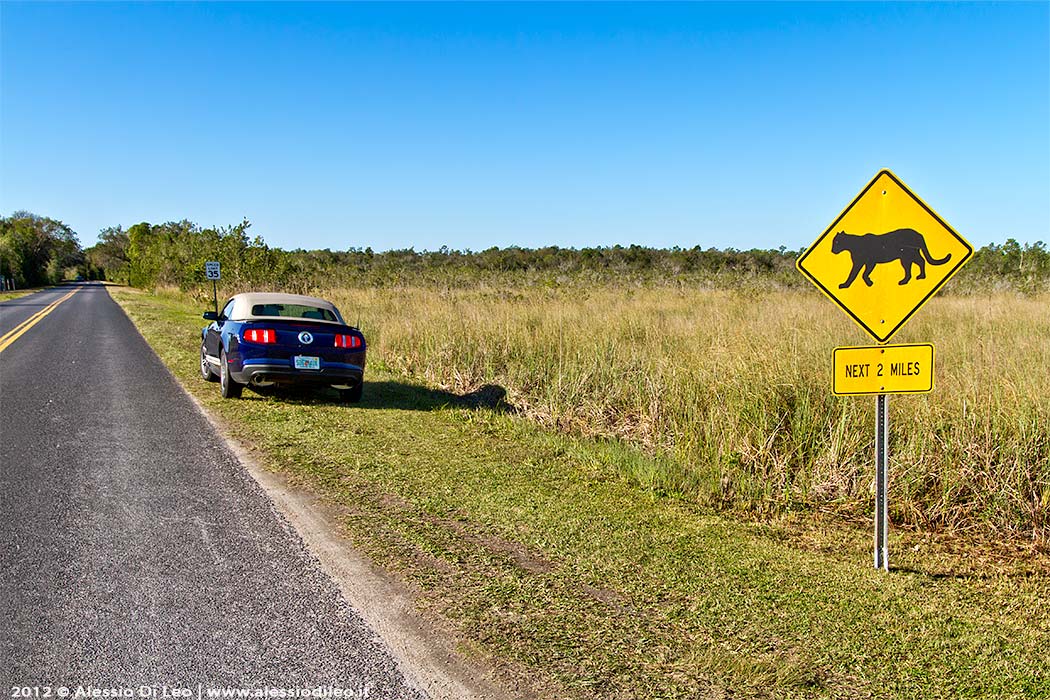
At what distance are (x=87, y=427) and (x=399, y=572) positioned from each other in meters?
5.85

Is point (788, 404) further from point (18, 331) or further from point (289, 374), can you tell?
point (18, 331)

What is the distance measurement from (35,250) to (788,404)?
113 m

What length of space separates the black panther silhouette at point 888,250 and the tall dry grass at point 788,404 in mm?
1814

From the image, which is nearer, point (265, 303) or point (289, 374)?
point (289, 374)

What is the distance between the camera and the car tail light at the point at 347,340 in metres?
10.1

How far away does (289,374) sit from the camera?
9945mm

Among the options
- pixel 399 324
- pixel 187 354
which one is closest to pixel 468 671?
pixel 399 324

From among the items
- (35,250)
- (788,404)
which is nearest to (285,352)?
(788,404)

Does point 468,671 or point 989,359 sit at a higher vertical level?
point 989,359

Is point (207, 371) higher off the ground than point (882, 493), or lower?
higher

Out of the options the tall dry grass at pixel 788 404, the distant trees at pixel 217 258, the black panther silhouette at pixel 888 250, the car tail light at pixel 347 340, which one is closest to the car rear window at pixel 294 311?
the car tail light at pixel 347 340

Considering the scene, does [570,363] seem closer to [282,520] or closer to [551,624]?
[282,520]

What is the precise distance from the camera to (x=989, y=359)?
7.27 meters

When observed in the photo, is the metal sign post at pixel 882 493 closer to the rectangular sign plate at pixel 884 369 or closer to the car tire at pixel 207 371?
the rectangular sign plate at pixel 884 369
